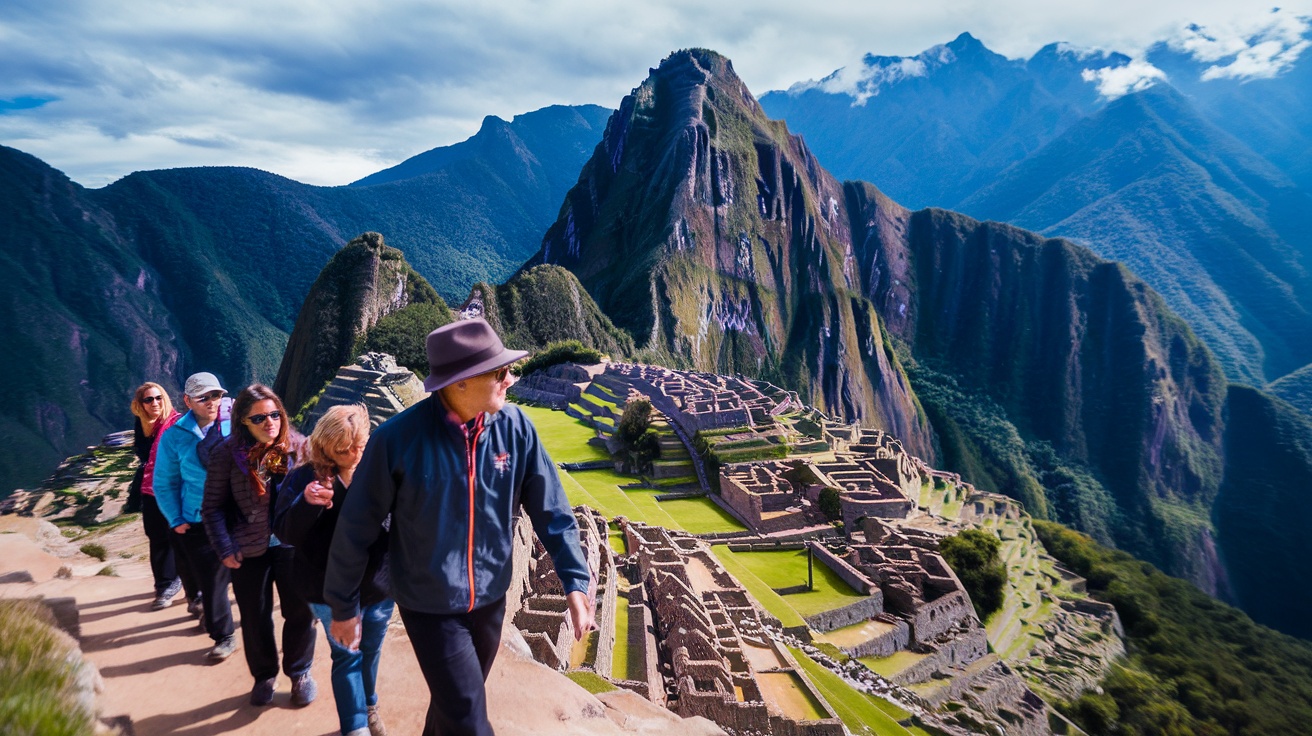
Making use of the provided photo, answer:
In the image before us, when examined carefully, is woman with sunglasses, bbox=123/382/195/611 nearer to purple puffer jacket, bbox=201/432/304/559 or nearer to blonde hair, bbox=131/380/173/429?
blonde hair, bbox=131/380/173/429

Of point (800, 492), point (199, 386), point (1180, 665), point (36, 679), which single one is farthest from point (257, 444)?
point (1180, 665)

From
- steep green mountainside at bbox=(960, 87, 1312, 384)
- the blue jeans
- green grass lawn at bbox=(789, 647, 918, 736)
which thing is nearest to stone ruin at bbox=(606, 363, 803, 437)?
green grass lawn at bbox=(789, 647, 918, 736)

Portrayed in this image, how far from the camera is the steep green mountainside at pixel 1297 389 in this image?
374ft

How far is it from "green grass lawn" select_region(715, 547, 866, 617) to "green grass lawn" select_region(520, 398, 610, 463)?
33.8ft

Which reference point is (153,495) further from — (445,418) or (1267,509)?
(1267,509)

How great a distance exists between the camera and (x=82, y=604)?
231 inches

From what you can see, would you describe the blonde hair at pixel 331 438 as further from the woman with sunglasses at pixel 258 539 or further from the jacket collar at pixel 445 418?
the woman with sunglasses at pixel 258 539

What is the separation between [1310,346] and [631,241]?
15023 centimetres

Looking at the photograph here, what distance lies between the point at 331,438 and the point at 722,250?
421ft

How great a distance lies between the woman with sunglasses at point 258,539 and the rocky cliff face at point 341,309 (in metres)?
58.2

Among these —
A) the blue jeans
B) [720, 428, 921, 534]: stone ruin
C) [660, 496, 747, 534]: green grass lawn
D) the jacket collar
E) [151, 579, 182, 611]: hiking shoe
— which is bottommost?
[660, 496, 747, 534]: green grass lawn

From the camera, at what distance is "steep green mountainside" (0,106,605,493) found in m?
55.2

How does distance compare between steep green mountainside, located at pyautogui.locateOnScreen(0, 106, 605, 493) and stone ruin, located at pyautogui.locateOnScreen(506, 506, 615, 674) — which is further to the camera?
steep green mountainside, located at pyautogui.locateOnScreen(0, 106, 605, 493)

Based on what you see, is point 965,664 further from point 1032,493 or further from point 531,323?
point 1032,493
